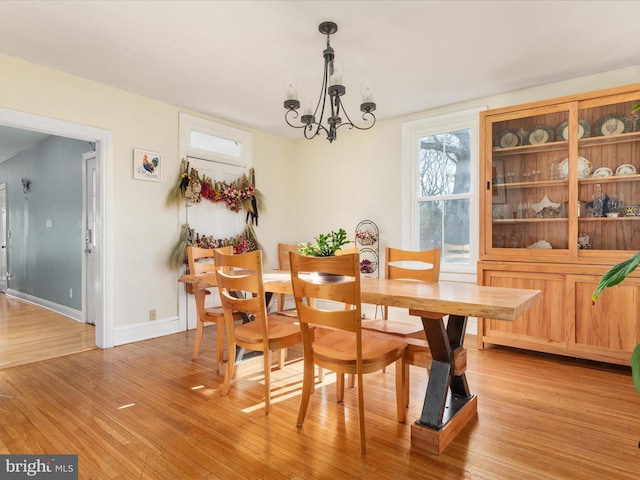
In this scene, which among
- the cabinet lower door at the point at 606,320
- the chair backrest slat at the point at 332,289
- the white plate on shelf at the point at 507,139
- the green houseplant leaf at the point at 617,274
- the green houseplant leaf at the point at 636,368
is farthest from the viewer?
the white plate on shelf at the point at 507,139

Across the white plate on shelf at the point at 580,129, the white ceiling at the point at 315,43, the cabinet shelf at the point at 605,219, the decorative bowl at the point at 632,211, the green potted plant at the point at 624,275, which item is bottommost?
the green potted plant at the point at 624,275

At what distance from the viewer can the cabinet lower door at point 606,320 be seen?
2854 millimetres

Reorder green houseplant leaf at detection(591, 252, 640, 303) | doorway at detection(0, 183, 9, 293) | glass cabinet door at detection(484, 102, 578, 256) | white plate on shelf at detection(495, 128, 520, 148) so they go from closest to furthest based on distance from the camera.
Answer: green houseplant leaf at detection(591, 252, 640, 303)
glass cabinet door at detection(484, 102, 578, 256)
white plate on shelf at detection(495, 128, 520, 148)
doorway at detection(0, 183, 9, 293)

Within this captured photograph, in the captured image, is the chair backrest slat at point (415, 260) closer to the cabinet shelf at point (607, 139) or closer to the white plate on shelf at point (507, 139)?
the white plate on shelf at point (507, 139)

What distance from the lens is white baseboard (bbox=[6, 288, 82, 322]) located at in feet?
15.8

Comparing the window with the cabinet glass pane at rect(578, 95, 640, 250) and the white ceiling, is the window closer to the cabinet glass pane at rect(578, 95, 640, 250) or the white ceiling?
the white ceiling

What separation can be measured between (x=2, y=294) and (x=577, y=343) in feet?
28.5

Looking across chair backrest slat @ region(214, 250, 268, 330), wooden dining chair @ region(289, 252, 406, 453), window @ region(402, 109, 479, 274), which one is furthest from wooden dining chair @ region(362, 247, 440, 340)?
window @ region(402, 109, 479, 274)

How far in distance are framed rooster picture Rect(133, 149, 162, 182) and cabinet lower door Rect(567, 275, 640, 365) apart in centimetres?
406

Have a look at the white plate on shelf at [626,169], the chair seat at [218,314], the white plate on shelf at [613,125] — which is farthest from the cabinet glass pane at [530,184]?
the chair seat at [218,314]

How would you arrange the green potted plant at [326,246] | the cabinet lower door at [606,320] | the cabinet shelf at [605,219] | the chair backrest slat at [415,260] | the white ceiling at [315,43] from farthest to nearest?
the cabinet shelf at [605,219] < the cabinet lower door at [606,320] < the chair backrest slat at [415,260] < the white ceiling at [315,43] < the green potted plant at [326,246]

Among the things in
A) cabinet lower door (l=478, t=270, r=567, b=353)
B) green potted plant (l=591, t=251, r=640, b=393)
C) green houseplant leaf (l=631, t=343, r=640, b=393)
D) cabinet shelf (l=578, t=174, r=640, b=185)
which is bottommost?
cabinet lower door (l=478, t=270, r=567, b=353)

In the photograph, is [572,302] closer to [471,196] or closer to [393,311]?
[471,196]

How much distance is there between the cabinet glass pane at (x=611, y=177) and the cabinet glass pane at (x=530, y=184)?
157 millimetres
